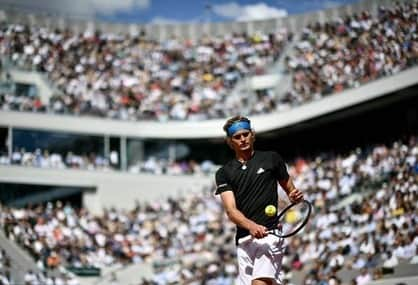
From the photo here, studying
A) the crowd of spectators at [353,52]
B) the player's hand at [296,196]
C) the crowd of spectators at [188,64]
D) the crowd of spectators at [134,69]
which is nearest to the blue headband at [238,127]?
the player's hand at [296,196]

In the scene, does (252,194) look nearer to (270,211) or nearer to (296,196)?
(270,211)

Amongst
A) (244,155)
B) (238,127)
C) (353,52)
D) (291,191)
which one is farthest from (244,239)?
(353,52)

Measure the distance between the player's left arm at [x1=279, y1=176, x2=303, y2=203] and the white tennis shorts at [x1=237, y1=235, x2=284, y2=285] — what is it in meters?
0.36

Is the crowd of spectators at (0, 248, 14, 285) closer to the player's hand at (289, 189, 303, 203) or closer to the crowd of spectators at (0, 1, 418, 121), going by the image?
the crowd of spectators at (0, 1, 418, 121)

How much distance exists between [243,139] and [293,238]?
17456 mm

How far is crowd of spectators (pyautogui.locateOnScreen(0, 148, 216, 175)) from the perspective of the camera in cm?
3194

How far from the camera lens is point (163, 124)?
3494 centimetres

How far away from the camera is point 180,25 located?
40938 millimetres

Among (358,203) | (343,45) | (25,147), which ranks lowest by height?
(358,203)

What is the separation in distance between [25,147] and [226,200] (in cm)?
2577

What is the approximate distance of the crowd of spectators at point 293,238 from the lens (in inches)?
817

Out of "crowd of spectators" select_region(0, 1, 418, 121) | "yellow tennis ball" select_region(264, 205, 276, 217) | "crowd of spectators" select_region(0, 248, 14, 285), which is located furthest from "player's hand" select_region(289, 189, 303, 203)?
"crowd of spectators" select_region(0, 1, 418, 121)

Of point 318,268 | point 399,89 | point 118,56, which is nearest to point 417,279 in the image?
point 318,268

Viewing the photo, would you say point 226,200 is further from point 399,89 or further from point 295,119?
point 295,119
